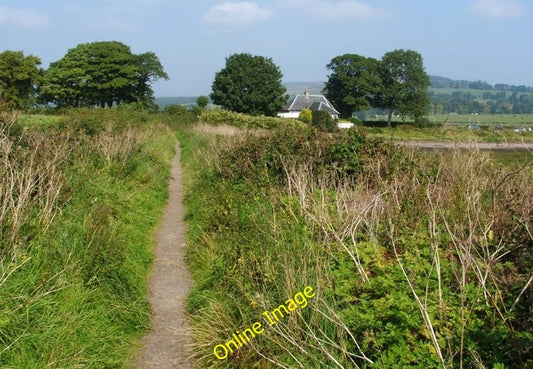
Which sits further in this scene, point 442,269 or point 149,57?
point 149,57

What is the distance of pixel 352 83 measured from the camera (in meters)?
79.6

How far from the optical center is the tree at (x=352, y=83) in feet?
260

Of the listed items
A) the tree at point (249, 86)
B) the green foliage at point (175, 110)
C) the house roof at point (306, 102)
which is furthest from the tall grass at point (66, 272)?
the house roof at point (306, 102)

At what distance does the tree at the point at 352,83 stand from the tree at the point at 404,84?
1.76m

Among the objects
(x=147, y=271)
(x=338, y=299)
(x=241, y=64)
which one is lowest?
(x=147, y=271)

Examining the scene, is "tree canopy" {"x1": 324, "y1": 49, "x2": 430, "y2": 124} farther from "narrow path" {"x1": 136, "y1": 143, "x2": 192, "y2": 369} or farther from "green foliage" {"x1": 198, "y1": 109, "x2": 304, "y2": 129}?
"narrow path" {"x1": 136, "y1": 143, "x2": 192, "y2": 369}

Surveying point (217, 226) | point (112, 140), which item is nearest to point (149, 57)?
point (112, 140)

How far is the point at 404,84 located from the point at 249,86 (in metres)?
26.0

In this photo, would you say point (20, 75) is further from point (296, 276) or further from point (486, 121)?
point (296, 276)

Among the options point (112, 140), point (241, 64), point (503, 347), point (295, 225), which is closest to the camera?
point (503, 347)

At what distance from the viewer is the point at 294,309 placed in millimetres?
4020

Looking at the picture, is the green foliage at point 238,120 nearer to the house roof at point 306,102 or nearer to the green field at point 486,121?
the green field at point 486,121

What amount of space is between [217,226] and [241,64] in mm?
67170

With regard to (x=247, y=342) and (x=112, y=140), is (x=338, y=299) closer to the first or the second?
(x=247, y=342)
